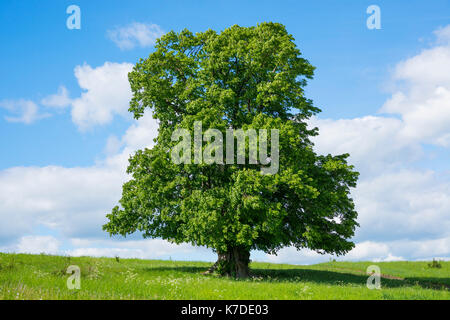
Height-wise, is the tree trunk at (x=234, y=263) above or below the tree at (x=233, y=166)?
below

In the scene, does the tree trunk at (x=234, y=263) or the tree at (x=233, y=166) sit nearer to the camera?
the tree at (x=233, y=166)

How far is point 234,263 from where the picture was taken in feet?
95.9

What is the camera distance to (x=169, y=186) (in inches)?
1081

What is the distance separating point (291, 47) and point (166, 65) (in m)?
9.31

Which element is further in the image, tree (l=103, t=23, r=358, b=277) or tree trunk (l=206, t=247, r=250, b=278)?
tree trunk (l=206, t=247, r=250, b=278)

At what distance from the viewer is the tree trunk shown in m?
29.0

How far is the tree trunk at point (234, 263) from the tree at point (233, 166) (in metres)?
0.07

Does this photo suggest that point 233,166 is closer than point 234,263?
Yes

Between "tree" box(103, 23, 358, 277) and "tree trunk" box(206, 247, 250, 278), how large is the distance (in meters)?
0.07

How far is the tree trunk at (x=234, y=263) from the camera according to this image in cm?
2902

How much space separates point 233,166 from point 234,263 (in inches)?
292

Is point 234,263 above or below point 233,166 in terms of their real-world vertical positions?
below

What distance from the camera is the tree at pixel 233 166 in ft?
85.9
